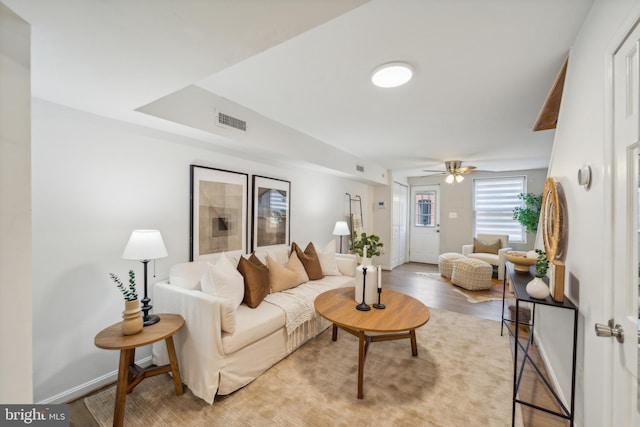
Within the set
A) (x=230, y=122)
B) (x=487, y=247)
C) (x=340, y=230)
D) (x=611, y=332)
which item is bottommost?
(x=487, y=247)

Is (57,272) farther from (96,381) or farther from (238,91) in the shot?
(238,91)

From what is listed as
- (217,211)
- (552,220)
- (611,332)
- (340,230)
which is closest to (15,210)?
(217,211)

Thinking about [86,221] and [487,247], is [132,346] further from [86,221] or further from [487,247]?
[487,247]

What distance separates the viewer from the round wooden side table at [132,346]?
1.62m

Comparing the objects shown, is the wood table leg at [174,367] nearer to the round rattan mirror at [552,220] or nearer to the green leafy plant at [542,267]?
the green leafy plant at [542,267]

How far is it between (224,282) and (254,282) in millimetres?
308

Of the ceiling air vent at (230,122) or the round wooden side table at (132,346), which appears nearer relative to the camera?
the round wooden side table at (132,346)

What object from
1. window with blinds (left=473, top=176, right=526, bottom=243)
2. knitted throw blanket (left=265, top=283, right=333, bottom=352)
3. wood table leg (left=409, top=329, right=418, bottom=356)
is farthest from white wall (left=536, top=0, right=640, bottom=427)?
window with blinds (left=473, top=176, right=526, bottom=243)

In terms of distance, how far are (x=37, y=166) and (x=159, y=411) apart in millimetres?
Result: 1852

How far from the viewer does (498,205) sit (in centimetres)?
623

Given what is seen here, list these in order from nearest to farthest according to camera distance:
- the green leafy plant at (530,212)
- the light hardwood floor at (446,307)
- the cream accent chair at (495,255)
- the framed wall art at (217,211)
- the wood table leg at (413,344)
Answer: the light hardwood floor at (446,307)
the wood table leg at (413,344)
the framed wall art at (217,211)
the cream accent chair at (495,255)
the green leafy plant at (530,212)

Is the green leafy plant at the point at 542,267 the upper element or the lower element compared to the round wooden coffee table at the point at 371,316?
upper

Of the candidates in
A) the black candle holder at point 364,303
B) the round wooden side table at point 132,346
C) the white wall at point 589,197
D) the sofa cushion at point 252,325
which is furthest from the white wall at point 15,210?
the white wall at point 589,197

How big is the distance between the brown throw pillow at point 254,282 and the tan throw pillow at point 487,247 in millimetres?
5031
